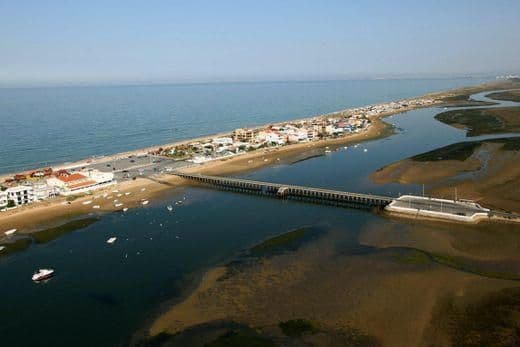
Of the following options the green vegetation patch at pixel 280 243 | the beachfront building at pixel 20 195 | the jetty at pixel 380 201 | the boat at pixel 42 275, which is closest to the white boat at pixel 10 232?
the beachfront building at pixel 20 195

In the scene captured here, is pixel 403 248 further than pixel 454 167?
No

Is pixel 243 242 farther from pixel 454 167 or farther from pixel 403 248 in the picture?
pixel 454 167

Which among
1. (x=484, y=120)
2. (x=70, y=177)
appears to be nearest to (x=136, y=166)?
(x=70, y=177)

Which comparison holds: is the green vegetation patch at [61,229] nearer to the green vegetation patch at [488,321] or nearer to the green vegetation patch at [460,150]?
the green vegetation patch at [488,321]

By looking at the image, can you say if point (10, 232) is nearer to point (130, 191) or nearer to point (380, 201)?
point (130, 191)

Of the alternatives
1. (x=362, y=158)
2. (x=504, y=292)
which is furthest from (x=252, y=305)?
(x=362, y=158)

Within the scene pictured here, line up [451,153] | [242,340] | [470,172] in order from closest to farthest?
[242,340] < [470,172] < [451,153]
